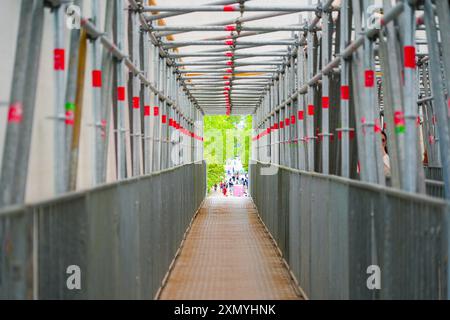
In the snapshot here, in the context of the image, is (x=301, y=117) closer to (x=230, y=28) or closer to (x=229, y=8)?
(x=230, y=28)

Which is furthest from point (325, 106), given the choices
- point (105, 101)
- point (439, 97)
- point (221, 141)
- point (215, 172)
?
point (215, 172)

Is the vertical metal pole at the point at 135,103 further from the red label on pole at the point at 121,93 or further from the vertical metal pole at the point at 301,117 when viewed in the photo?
the vertical metal pole at the point at 301,117

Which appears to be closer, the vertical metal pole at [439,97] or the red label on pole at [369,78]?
the vertical metal pole at [439,97]

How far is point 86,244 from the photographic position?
13.7ft

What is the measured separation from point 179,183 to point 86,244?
8.77 meters

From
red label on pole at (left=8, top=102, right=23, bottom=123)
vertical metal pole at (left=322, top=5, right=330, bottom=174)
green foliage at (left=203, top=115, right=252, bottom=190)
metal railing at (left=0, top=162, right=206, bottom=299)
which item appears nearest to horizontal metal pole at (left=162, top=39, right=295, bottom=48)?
vertical metal pole at (left=322, top=5, right=330, bottom=174)

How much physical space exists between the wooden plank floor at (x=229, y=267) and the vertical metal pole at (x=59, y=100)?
154 inches

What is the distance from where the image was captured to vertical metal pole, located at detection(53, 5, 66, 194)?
4.99 meters

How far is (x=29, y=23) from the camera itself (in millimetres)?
4633

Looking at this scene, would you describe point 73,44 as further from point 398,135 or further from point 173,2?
point 173,2

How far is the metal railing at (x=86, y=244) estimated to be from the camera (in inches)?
118

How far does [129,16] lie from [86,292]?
6483 millimetres

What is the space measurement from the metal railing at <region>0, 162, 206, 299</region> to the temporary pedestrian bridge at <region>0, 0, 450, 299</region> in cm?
1

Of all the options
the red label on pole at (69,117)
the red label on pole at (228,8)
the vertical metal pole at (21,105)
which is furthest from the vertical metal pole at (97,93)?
the red label on pole at (228,8)
